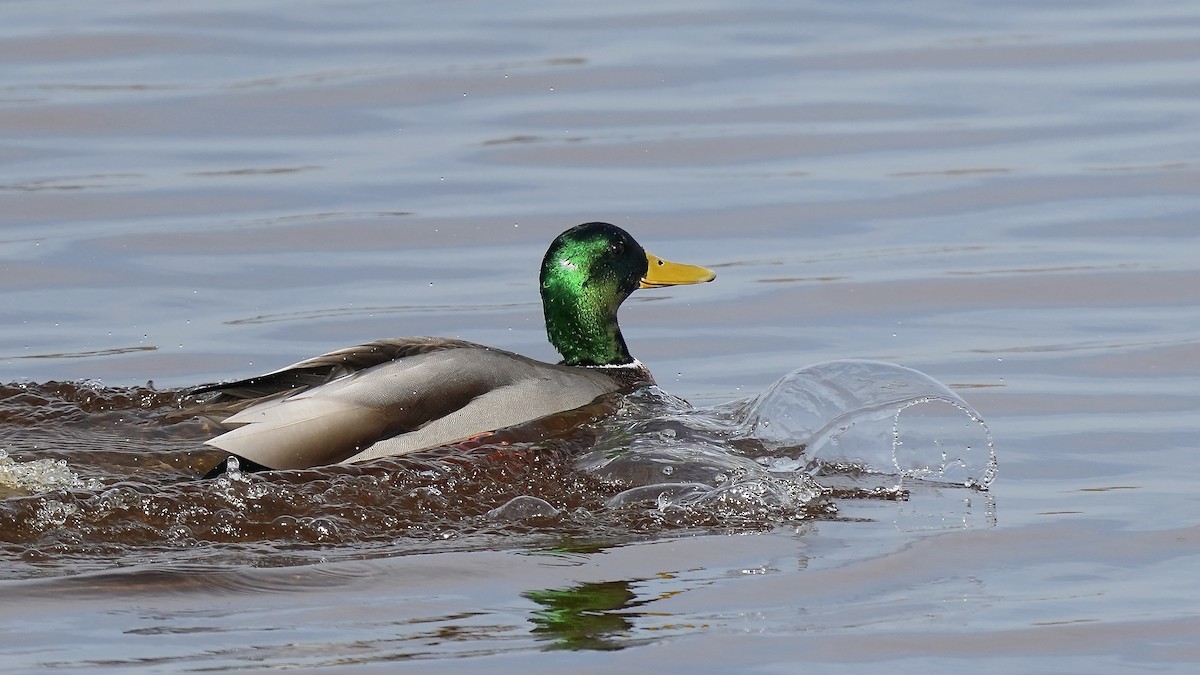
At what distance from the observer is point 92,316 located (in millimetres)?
9266

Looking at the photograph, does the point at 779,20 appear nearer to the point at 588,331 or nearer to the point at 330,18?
the point at 330,18

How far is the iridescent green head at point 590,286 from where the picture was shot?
8.02m

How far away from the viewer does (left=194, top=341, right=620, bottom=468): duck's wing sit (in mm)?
6613

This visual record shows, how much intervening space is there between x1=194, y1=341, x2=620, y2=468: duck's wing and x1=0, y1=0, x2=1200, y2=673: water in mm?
185

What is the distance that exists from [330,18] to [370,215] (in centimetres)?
449

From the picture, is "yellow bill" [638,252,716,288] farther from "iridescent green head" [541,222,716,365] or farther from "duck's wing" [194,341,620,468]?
"duck's wing" [194,341,620,468]

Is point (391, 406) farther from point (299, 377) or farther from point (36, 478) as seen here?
point (36, 478)

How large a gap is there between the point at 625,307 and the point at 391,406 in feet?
10.1

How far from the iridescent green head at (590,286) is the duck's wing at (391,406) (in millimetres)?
753

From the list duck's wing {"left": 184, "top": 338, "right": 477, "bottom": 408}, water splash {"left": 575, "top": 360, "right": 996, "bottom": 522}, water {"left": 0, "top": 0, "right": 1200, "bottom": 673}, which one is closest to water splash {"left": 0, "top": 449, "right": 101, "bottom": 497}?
water {"left": 0, "top": 0, "right": 1200, "bottom": 673}

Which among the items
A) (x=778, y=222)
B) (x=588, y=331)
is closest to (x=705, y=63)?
(x=778, y=222)

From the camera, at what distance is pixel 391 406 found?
684 cm

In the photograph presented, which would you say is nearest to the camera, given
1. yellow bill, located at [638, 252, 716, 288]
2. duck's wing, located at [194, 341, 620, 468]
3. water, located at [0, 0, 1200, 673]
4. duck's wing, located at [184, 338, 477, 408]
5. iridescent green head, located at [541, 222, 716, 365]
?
water, located at [0, 0, 1200, 673]

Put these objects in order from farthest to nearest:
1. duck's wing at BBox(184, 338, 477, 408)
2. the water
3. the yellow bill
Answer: the yellow bill → duck's wing at BBox(184, 338, 477, 408) → the water
